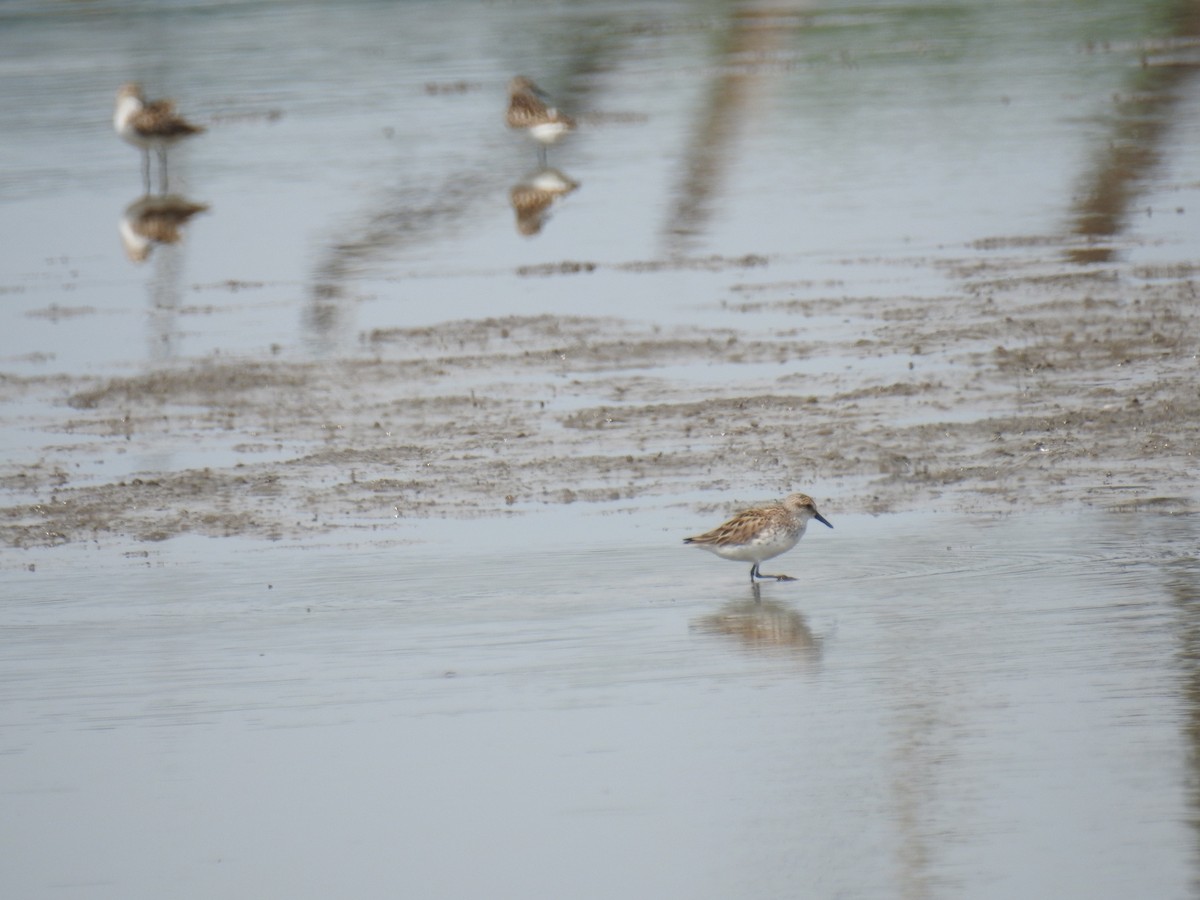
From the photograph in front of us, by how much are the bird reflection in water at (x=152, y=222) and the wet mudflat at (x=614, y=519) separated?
0.11 metres

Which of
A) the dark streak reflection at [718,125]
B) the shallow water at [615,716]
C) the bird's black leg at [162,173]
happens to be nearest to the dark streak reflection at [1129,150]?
the dark streak reflection at [718,125]

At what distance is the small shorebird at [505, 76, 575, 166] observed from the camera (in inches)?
928

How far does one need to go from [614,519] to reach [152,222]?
11.9m

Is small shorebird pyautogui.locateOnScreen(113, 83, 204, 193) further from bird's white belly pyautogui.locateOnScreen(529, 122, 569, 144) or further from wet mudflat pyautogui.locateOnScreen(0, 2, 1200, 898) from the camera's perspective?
bird's white belly pyautogui.locateOnScreen(529, 122, 569, 144)

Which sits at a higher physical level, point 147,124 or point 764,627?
point 147,124

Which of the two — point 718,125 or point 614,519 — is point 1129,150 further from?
point 614,519

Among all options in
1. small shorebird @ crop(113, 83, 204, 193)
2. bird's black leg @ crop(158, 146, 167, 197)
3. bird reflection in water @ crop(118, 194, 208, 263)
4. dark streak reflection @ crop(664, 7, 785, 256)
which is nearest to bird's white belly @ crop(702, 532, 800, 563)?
dark streak reflection @ crop(664, 7, 785, 256)

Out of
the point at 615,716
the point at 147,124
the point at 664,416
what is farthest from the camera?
the point at 147,124

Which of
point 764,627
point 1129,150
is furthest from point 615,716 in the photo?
point 1129,150

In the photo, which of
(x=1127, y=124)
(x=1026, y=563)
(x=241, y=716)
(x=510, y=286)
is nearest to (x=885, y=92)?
(x=1127, y=124)

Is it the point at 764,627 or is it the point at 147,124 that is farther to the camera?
the point at 147,124

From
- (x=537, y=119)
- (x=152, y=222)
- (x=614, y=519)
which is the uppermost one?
(x=537, y=119)

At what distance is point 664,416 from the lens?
12.9m

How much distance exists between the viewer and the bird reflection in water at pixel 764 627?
8781mm
